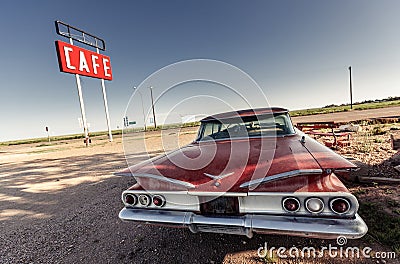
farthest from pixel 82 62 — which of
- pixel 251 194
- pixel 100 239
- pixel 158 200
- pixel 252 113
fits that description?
pixel 251 194

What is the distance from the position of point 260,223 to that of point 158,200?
40.8 inches

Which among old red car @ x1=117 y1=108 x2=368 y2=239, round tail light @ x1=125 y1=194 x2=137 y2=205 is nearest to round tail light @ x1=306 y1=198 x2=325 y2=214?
old red car @ x1=117 y1=108 x2=368 y2=239

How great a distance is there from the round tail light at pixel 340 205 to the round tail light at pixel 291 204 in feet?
0.83

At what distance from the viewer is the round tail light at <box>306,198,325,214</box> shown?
1.53 metres

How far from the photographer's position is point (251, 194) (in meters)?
1.60

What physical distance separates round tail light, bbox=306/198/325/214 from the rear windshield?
1535 mm

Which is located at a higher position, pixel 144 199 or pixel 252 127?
pixel 252 127

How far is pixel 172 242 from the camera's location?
2387mm

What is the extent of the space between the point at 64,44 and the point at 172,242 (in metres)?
14.2

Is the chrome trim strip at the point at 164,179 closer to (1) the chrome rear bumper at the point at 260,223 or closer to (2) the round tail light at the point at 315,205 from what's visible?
(1) the chrome rear bumper at the point at 260,223

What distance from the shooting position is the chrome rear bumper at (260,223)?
1445 millimetres

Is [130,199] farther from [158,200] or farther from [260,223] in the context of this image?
[260,223]

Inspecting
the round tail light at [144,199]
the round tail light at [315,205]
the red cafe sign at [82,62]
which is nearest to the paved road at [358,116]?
the round tail light at [315,205]


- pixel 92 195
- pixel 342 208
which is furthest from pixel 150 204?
pixel 92 195
